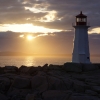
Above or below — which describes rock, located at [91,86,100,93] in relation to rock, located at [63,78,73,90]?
below

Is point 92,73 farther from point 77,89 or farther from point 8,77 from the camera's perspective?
point 8,77

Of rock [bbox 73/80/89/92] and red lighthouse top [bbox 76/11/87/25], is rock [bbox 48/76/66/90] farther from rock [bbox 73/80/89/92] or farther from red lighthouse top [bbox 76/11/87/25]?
red lighthouse top [bbox 76/11/87/25]

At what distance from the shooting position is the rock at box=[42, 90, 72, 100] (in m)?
13.6

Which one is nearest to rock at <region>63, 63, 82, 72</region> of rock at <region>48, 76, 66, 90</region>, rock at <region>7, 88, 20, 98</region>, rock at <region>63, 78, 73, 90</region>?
rock at <region>63, 78, 73, 90</region>

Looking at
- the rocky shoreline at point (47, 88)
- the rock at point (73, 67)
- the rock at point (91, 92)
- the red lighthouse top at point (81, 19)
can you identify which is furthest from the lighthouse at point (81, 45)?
the rock at point (91, 92)

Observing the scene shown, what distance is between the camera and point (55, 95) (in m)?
14.1

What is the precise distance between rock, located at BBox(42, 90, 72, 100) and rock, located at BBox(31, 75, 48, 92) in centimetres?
113

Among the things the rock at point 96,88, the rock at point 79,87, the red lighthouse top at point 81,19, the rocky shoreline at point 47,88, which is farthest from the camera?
the red lighthouse top at point 81,19

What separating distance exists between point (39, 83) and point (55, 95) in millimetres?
2482

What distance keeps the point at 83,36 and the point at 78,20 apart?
2278 millimetres

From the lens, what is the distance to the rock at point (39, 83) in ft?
52.1

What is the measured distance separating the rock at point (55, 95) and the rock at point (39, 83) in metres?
1.13

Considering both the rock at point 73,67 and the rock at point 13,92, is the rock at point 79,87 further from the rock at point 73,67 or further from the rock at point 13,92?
the rock at point 73,67

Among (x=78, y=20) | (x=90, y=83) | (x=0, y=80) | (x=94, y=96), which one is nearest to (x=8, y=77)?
(x=0, y=80)
